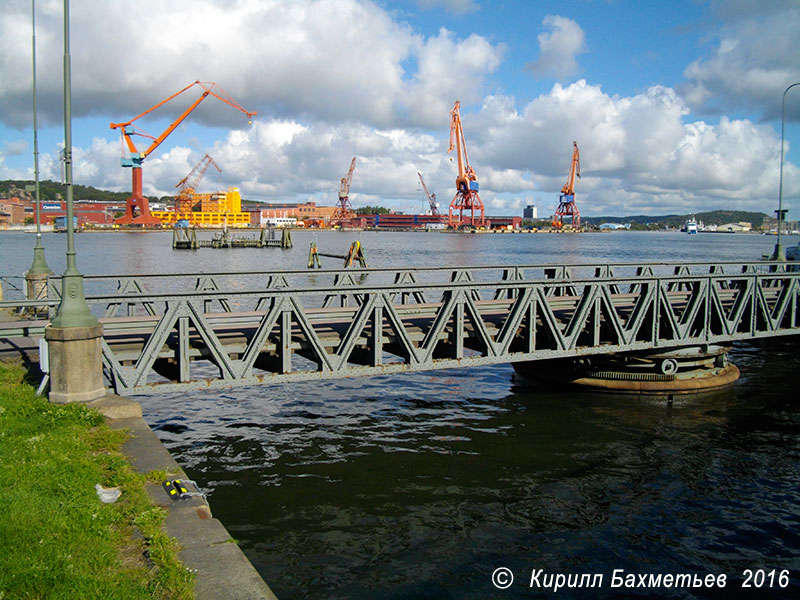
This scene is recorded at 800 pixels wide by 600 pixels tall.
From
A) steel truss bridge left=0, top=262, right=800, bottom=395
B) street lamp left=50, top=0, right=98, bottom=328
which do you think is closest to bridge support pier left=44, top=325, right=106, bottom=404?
street lamp left=50, top=0, right=98, bottom=328

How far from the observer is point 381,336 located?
13039 mm

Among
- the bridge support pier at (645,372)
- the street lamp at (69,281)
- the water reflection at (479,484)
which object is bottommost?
the water reflection at (479,484)

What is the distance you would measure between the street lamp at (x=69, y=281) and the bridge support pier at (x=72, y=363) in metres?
0.14

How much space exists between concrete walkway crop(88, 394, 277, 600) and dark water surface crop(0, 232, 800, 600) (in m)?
2.49

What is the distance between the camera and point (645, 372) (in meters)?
19.0

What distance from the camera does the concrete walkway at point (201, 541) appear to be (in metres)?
5.25

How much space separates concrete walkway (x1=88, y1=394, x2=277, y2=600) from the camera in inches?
207

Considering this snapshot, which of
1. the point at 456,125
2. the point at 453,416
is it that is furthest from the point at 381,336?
the point at 456,125

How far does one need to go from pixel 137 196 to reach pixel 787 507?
20379cm

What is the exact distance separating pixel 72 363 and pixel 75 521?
4063 millimetres

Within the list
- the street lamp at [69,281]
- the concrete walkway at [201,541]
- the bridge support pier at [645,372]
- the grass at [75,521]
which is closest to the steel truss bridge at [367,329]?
the bridge support pier at [645,372]

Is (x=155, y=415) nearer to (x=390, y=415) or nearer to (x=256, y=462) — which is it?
(x=256, y=462)

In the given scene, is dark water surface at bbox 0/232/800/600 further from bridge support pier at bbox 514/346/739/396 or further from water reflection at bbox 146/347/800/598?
bridge support pier at bbox 514/346/739/396

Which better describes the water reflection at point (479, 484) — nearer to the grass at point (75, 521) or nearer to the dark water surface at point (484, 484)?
the dark water surface at point (484, 484)
